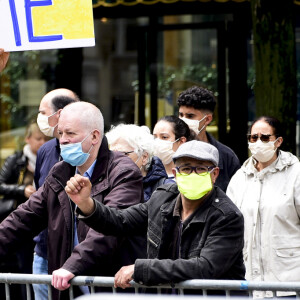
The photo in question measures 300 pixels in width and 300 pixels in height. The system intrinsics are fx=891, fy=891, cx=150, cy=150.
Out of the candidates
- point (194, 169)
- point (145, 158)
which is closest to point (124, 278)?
point (194, 169)

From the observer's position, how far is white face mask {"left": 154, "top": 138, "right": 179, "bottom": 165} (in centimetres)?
676

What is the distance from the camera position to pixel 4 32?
5.82 metres

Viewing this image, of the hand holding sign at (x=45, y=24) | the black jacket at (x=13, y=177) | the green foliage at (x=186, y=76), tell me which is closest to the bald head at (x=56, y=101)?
the hand holding sign at (x=45, y=24)

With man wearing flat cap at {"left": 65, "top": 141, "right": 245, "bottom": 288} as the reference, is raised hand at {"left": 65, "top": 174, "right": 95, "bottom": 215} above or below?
above

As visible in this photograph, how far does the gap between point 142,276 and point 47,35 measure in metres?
1.91

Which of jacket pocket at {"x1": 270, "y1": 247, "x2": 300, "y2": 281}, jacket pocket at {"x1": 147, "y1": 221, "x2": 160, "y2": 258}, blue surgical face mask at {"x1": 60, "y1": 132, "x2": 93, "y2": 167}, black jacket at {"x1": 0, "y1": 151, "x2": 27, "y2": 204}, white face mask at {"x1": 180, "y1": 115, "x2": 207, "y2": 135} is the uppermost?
blue surgical face mask at {"x1": 60, "y1": 132, "x2": 93, "y2": 167}

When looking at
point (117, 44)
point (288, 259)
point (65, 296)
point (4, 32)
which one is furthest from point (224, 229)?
point (117, 44)

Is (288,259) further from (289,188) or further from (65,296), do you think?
(65,296)

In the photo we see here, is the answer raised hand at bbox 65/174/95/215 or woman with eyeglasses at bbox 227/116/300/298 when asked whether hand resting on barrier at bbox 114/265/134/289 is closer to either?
raised hand at bbox 65/174/95/215

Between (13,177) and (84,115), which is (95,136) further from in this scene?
(13,177)

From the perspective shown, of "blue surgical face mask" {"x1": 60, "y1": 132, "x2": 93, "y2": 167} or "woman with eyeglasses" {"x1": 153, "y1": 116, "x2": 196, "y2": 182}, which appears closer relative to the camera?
"blue surgical face mask" {"x1": 60, "y1": 132, "x2": 93, "y2": 167}

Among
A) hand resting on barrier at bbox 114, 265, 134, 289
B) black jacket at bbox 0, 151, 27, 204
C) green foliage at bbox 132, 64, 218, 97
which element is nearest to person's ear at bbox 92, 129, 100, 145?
hand resting on barrier at bbox 114, 265, 134, 289

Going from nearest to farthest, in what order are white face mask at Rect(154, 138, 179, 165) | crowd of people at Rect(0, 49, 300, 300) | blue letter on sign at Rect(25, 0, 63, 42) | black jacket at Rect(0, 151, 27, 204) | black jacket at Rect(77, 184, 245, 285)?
1. black jacket at Rect(77, 184, 245, 285)
2. crowd of people at Rect(0, 49, 300, 300)
3. blue letter on sign at Rect(25, 0, 63, 42)
4. white face mask at Rect(154, 138, 179, 165)
5. black jacket at Rect(0, 151, 27, 204)

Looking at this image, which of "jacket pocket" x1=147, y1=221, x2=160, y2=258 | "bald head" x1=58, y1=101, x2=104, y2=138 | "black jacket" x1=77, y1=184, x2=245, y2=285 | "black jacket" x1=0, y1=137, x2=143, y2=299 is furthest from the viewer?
"bald head" x1=58, y1=101, x2=104, y2=138
